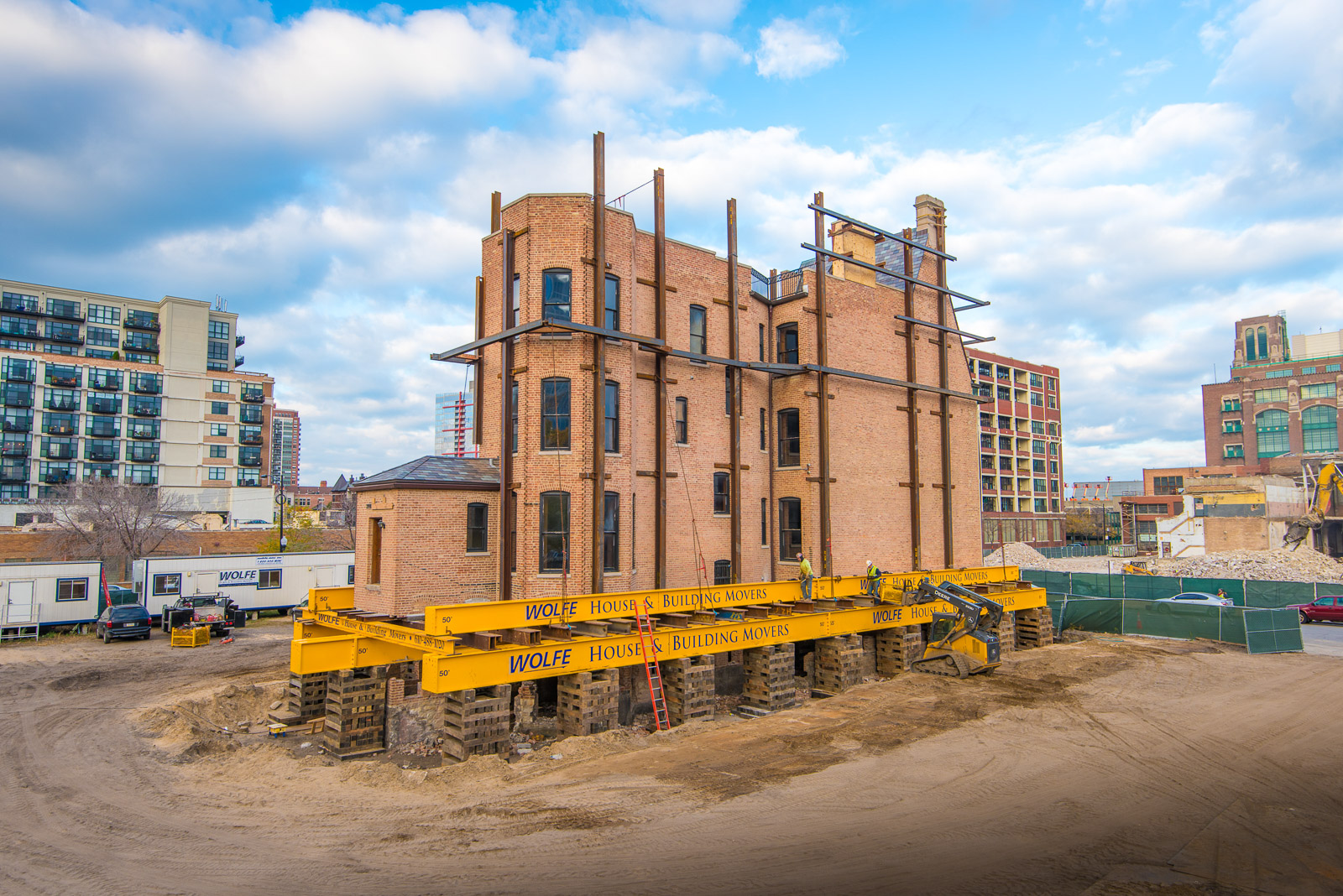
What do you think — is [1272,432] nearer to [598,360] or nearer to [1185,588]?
[1185,588]

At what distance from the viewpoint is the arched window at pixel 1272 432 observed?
99.9 m

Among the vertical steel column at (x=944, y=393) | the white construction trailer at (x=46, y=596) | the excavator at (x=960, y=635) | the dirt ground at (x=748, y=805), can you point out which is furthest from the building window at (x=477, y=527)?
the white construction trailer at (x=46, y=596)

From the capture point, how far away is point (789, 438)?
85.9 ft

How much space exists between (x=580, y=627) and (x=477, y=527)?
18.1 feet

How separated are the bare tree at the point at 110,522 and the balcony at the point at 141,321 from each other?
4979cm

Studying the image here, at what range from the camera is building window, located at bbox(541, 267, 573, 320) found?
65.3 ft

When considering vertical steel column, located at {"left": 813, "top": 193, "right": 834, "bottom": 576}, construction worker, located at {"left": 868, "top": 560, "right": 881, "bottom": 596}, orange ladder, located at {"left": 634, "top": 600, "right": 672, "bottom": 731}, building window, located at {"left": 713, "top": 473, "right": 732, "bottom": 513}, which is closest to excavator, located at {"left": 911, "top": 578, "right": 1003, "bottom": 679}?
construction worker, located at {"left": 868, "top": 560, "right": 881, "bottom": 596}

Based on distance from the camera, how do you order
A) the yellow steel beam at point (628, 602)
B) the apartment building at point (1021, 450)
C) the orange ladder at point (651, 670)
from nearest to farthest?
the yellow steel beam at point (628, 602), the orange ladder at point (651, 670), the apartment building at point (1021, 450)

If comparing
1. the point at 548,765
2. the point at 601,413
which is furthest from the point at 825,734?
the point at 601,413

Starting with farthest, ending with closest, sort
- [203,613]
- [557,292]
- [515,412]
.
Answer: [203,613], [515,412], [557,292]

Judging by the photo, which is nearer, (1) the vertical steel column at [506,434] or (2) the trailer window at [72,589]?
(1) the vertical steel column at [506,434]

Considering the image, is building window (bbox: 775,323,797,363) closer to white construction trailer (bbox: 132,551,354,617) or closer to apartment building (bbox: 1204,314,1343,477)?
white construction trailer (bbox: 132,551,354,617)

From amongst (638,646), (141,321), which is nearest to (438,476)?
(638,646)

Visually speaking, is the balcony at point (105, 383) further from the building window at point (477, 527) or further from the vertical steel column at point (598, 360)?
the vertical steel column at point (598, 360)
